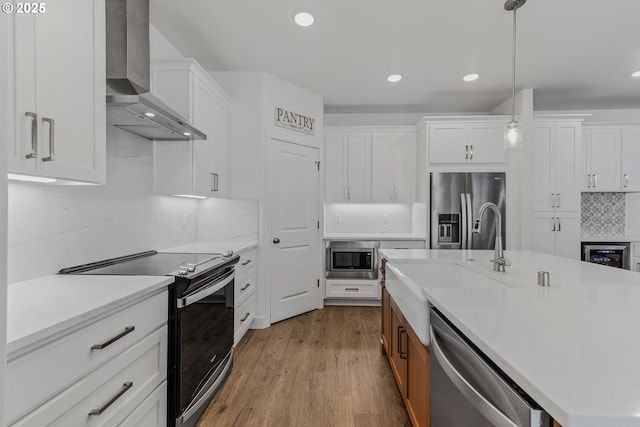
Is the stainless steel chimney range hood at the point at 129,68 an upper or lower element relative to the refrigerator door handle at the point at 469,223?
upper

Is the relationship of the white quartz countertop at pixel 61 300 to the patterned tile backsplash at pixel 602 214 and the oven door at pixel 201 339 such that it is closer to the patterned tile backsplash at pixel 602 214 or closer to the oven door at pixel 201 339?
the oven door at pixel 201 339

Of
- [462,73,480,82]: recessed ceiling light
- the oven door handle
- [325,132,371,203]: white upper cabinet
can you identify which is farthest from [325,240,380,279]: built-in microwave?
[462,73,480,82]: recessed ceiling light

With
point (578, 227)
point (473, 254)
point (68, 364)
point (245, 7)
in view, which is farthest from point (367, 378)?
point (578, 227)

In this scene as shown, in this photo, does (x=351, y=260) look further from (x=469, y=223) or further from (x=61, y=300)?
(x=61, y=300)

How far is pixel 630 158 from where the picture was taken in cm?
436

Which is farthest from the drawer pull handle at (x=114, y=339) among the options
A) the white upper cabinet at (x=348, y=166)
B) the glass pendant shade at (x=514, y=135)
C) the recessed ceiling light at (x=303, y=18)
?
the white upper cabinet at (x=348, y=166)

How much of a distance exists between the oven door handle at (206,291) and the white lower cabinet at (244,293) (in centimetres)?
52

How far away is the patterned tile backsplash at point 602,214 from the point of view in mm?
4590

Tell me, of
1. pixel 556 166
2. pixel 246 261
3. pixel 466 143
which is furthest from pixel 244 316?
pixel 556 166

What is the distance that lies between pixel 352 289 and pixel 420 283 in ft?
6.93

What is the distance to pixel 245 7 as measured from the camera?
2477mm

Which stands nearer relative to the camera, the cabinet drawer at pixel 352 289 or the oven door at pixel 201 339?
the oven door at pixel 201 339

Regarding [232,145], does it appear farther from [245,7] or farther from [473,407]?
[473,407]

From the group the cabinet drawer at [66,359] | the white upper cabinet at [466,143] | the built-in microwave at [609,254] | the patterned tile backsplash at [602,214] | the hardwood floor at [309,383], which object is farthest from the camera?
the patterned tile backsplash at [602,214]
